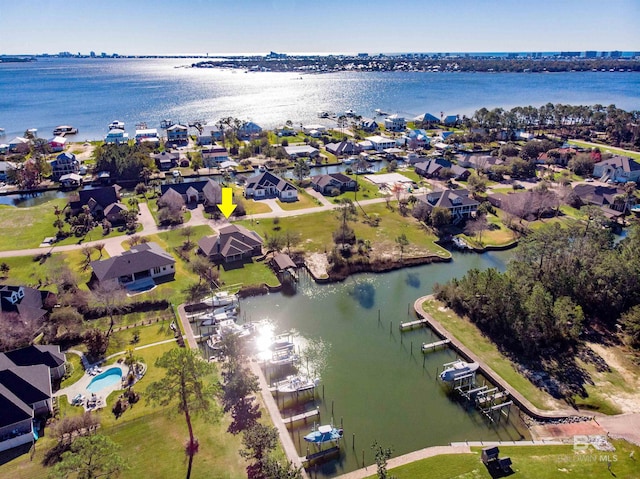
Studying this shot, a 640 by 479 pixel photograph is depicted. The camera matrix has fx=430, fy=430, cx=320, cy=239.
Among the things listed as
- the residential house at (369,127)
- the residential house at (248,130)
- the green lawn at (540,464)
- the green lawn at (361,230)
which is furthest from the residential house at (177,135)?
the green lawn at (540,464)

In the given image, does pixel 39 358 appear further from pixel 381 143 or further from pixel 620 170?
pixel 620 170

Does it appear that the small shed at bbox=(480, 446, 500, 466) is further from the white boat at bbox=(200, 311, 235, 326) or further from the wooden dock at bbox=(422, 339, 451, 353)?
the white boat at bbox=(200, 311, 235, 326)

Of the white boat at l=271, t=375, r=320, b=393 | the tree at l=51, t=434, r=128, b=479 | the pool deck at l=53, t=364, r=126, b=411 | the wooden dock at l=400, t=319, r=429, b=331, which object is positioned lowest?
the wooden dock at l=400, t=319, r=429, b=331

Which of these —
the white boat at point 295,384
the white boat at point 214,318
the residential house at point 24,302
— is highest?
the residential house at point 24,302

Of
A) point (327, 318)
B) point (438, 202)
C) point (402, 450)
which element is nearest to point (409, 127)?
point (438, 202)

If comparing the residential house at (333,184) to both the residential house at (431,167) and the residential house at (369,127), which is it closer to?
the residential house at (431,167)

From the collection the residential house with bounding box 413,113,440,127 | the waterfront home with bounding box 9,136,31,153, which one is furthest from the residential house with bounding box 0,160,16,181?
the residential house with bounding box 413,113,440,127
